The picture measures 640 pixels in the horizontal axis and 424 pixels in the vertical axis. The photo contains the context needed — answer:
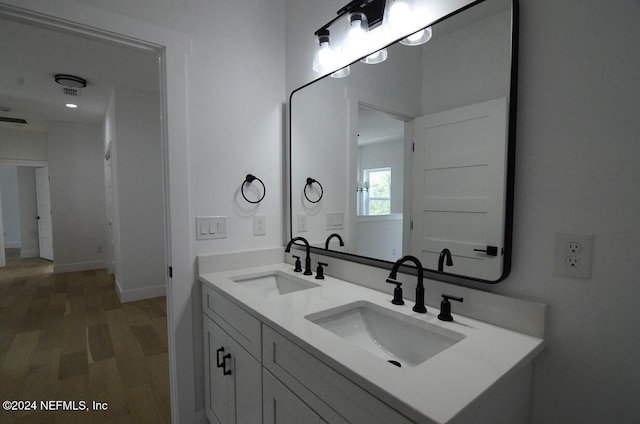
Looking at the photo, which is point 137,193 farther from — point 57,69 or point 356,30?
point 356,30

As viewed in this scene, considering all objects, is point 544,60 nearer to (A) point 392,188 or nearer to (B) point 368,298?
(A) point 392,188

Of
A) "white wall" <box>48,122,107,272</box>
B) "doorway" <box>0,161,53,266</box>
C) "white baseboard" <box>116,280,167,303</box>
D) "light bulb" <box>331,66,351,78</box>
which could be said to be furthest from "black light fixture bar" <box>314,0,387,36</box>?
"doorway" <box>0,161,53,266</box>

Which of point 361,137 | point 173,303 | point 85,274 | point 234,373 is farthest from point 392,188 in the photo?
point 85,274

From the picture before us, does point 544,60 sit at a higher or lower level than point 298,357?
higher

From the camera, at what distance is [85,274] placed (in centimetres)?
504

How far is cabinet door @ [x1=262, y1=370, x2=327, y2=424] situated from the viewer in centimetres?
88

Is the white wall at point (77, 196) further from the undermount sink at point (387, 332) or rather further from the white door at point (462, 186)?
the white door at point (462, 186)

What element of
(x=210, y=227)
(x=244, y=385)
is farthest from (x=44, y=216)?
(x=244, y=385)

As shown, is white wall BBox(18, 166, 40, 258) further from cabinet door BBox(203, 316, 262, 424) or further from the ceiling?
cabinet door BBox(203, 316, 262, 424)

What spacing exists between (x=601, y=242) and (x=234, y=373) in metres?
1.37

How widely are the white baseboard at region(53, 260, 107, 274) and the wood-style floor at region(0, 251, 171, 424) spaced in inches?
34.2

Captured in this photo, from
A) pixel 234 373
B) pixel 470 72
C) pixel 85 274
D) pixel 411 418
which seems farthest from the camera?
pixel 85 274

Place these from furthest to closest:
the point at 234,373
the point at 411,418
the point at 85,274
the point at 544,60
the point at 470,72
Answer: the point at 85,274 → the point at 234,373 → the point at 470,72 → the point at 544,60 → the point at 411,418

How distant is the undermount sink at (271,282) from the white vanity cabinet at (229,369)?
0.21 metres
